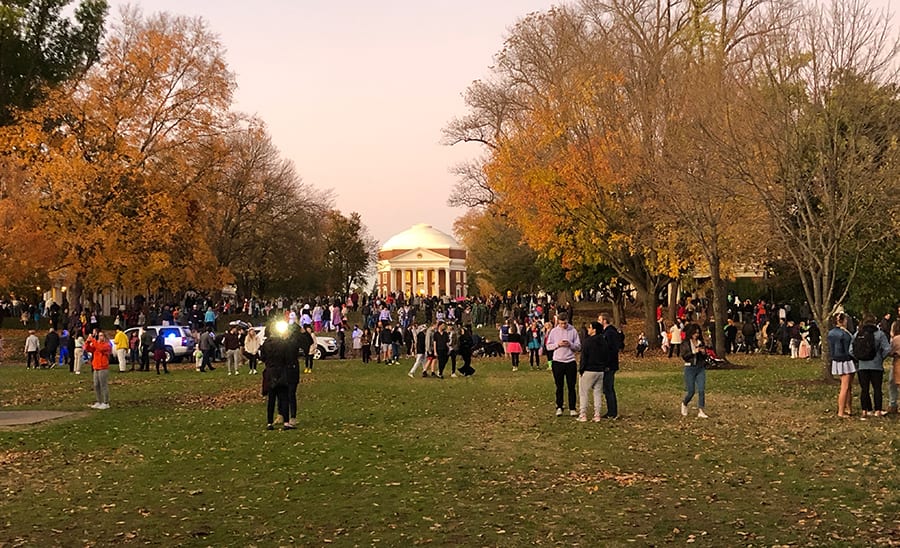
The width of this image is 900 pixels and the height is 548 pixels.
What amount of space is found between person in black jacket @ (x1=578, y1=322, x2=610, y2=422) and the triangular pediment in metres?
127

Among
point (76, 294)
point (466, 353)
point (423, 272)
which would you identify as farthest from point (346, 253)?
point (466, 353)

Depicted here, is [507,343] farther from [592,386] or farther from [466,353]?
[592,386]

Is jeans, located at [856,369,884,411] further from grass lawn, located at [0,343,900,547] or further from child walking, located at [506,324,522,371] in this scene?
child walking, located at [506,324,522,371]

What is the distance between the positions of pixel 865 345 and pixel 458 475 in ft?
25.1

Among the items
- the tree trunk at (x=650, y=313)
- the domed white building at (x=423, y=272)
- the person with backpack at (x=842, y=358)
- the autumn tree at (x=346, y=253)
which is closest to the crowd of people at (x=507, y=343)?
the person with backpack at (x=842, y=358)

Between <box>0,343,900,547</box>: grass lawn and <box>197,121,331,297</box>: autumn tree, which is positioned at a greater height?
<box>197,121,331,297</box>: autumn tree

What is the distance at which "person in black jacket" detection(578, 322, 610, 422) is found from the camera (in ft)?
51.7

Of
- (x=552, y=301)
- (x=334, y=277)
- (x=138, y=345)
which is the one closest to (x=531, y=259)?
(x=552, y=301)

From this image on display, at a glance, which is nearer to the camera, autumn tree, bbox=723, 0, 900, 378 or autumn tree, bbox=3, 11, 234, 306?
autumn tree, bbox=723, 0, 900, 378

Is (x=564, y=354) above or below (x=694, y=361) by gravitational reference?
above

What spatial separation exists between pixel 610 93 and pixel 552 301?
94.7 ft

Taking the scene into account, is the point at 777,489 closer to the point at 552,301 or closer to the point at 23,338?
the point at 23,338

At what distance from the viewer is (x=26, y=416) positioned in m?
18.9

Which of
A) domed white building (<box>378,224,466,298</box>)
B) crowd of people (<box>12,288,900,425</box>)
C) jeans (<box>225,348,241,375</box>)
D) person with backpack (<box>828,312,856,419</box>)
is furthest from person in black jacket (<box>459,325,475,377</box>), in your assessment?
domed white building (<box>378,224,466,298</box>)
